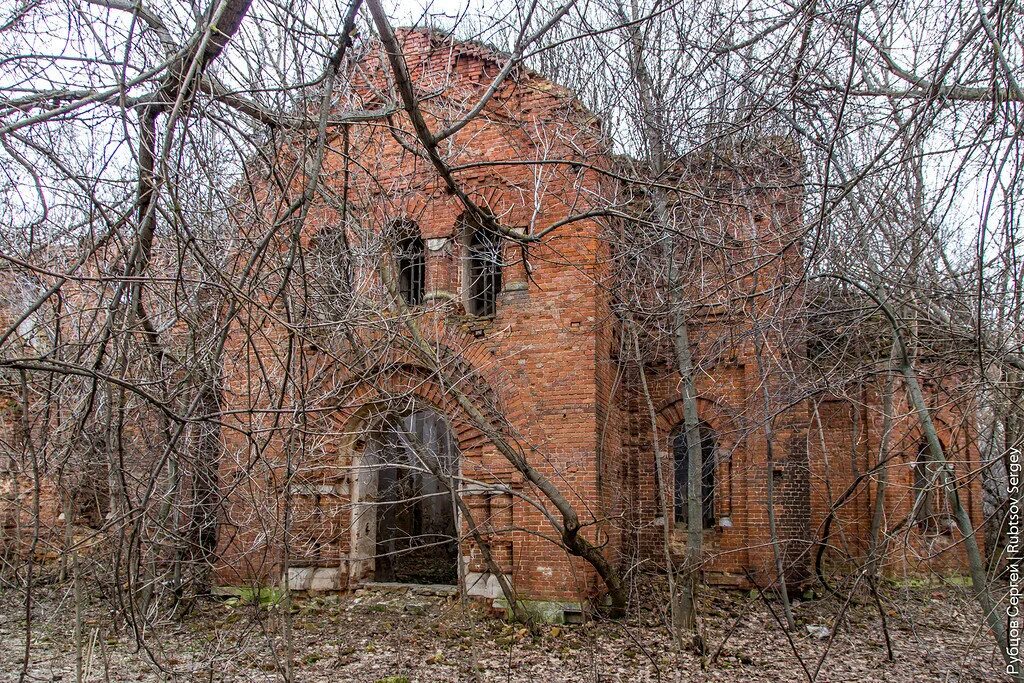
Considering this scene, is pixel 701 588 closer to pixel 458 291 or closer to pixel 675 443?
pixel 675 443

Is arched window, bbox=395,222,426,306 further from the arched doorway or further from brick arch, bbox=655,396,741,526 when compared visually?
brick arch, bbox=655,396,741,526

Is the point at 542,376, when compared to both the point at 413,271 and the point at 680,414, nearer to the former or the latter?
the point at 413,271

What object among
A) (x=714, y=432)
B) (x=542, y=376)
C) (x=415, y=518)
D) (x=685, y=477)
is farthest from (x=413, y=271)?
(x=415, y=518)

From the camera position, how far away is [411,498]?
7.20 metres

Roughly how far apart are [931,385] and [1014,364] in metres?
5.73

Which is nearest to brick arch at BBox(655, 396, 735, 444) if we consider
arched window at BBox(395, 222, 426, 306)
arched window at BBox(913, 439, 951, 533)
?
arched window at BBox(913, 439, 951, 533)

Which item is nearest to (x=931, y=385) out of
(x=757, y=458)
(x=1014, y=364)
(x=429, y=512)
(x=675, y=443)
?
(x=757, y=458)

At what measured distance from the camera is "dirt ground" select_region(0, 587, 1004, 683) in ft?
24.6

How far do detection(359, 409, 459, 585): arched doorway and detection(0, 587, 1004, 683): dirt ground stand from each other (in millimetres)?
915

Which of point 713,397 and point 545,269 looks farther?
point 713,397

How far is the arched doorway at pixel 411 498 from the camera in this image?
26.5 feet

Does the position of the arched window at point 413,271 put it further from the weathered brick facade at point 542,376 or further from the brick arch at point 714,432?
the brick arch at point 714,432

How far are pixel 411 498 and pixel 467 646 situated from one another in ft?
7.44

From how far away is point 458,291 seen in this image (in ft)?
35.6
